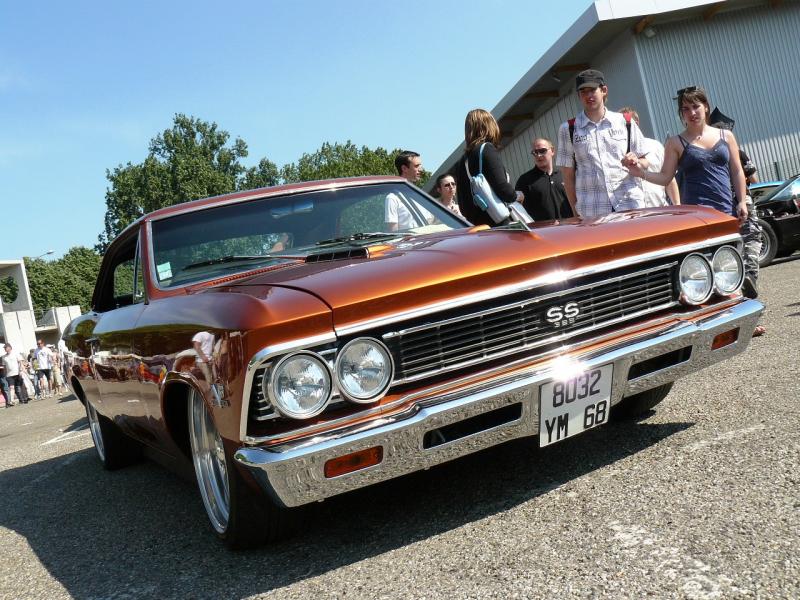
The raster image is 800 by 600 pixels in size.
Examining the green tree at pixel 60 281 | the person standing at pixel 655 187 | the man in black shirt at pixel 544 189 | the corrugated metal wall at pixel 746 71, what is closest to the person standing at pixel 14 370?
the corrugated metal wall at pixel 746 71

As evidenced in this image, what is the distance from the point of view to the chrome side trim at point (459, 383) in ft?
9.01

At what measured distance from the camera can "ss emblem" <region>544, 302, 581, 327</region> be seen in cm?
315

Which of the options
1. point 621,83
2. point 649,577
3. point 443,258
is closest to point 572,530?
point 649,577

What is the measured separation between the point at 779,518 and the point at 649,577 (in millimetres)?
549

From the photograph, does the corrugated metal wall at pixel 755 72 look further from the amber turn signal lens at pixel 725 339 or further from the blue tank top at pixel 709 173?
the amber turn signal lens at pixel 725 339

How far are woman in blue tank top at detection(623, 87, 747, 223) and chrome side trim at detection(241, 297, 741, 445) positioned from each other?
2.71m

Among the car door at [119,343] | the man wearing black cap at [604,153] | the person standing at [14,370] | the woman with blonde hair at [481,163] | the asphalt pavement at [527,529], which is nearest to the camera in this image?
the asphalt pavement at [527,529]

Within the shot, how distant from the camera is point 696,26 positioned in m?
18.9

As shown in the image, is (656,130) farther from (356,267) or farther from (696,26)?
(356,267)

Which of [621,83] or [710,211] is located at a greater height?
[621,83]

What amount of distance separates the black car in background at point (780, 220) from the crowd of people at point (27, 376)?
603 inches

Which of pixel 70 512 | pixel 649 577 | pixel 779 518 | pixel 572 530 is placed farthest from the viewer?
pixel 70 512

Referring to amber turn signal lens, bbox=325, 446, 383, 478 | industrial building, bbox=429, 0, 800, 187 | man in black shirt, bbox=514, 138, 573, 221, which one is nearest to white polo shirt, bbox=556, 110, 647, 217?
man in black shirt, bbox=514, 138, 573, 221

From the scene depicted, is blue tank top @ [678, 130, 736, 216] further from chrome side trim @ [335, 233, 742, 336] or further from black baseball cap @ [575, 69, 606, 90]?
chrome side trim @ [335, 233, 742, 336]
